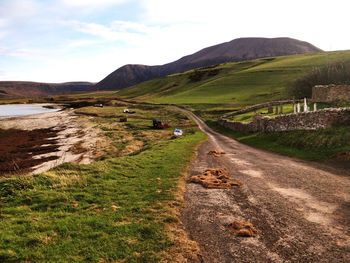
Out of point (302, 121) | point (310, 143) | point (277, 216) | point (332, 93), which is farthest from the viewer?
point (332, 93)

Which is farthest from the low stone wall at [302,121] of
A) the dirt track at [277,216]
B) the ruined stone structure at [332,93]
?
the dirt track at [277,216]

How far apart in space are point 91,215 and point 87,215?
15 cm

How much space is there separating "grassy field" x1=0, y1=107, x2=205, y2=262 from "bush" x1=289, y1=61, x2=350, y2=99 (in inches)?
2291

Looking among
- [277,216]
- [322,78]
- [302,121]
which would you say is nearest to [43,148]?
[302,121]

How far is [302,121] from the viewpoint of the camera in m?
39.6

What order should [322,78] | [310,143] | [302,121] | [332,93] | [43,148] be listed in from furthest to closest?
1. [322,78]
2. [43,148]
3. [332,93]
4. [302,121]
5. [310,143]

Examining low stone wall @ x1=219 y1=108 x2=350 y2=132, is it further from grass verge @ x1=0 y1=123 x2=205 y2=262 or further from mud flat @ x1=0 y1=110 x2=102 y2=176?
mud flat @ x1=0 y1=110 x2=102 y2=176

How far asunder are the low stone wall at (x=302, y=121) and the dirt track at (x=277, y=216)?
457 inches

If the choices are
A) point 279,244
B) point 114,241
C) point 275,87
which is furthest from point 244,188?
point 275,87

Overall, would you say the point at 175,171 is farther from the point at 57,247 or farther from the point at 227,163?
the point at 57,247

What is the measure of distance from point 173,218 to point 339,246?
5727 millimetres

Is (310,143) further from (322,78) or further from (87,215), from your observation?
→ (322,78)

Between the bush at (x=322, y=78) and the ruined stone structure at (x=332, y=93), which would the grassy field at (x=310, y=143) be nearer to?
the ruined stone structure at (x=332, y=93)

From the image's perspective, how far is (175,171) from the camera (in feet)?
78.1
